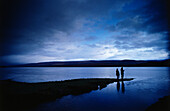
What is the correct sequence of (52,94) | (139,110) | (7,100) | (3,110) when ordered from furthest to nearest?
(52,94)
(7,100)
(3,110)
(139,110)

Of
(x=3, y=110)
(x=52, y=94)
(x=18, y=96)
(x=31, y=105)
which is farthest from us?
(x=52, y=94)

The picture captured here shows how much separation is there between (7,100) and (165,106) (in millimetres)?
16658

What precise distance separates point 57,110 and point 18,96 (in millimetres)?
6669

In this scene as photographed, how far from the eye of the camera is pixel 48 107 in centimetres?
1011

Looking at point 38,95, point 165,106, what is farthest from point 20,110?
point 165,106

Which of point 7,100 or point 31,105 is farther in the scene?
point 7,100

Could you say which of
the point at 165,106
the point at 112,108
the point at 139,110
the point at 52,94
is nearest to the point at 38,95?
the point at 52,94

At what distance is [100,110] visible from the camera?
9320 millimetres

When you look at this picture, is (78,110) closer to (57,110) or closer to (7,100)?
(57,110)

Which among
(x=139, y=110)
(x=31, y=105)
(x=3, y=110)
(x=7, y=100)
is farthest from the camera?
(x=7, y=100)

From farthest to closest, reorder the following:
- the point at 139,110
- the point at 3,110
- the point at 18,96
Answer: the point at 18,96 → the point at 3,110 → the point at 139,110

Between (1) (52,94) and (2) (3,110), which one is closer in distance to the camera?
(2) (3,110)

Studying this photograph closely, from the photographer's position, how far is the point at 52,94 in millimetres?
13844

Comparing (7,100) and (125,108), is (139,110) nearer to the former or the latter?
(125,108)
